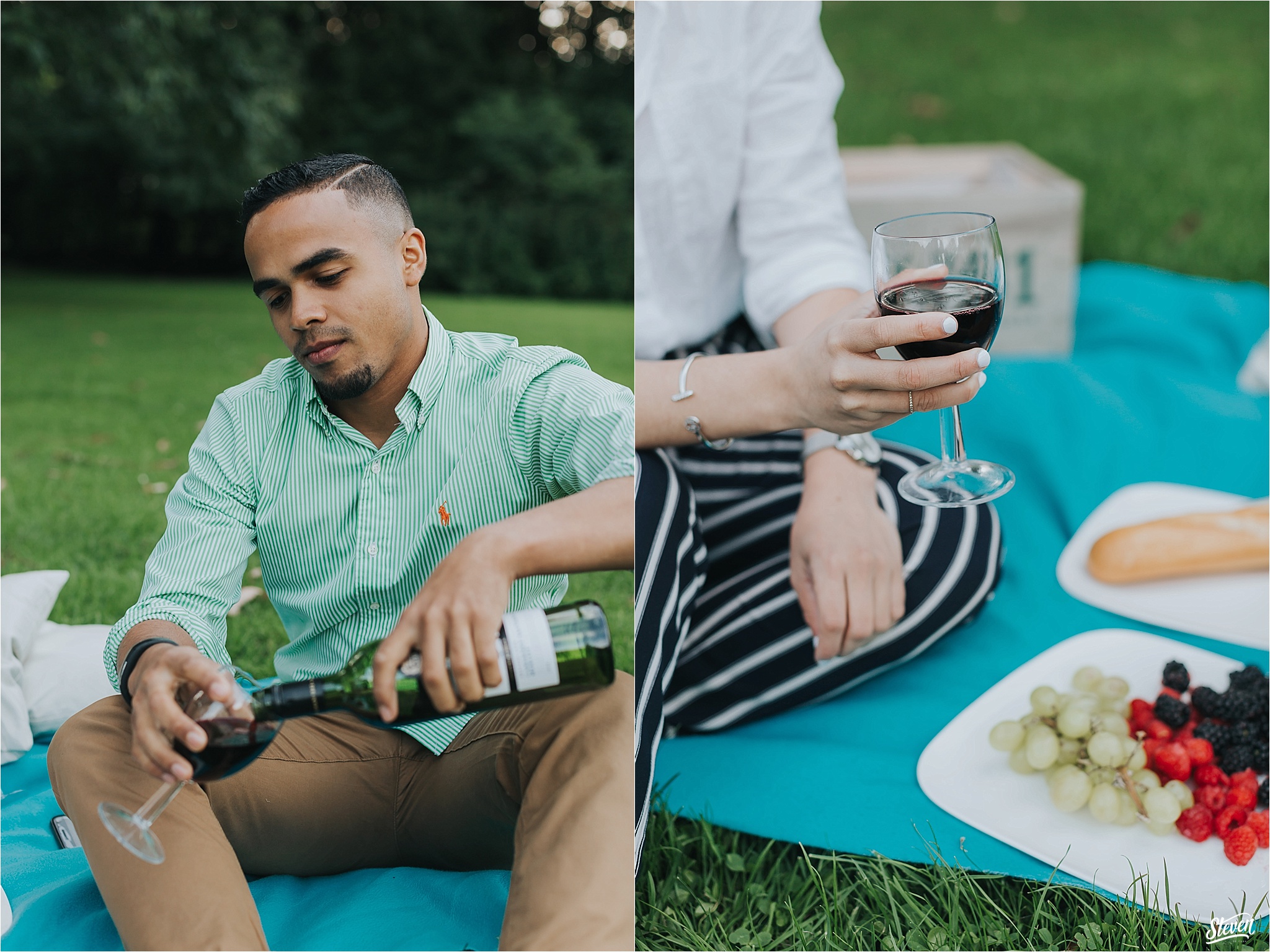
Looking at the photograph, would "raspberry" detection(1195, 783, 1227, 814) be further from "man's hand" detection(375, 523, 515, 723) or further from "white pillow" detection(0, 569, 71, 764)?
"white pillow" detection(0, 569, 71, 764)

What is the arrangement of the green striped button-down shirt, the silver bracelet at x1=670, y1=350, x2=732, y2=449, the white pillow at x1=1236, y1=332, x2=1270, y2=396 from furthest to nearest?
the white pillow at x1=1236, y1=332, x2=1270, y2=396 < the silver bracelet at x1=670, y1=350, x2=732, y2=449 < the green striped button-down shirt

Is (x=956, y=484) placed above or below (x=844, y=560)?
above

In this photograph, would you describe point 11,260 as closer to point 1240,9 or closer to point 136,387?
point 136,387

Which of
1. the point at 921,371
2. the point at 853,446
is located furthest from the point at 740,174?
the point at 921,371

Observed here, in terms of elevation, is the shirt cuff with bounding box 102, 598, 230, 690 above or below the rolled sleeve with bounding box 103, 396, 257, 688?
below

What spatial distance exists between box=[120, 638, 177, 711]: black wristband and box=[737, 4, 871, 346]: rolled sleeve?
1205 mm

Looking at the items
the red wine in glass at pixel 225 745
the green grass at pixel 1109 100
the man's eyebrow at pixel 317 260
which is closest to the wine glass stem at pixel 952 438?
the man's eyebrow at pixel 317 260

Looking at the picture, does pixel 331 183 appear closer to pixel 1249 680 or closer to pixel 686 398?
pixel 686 398

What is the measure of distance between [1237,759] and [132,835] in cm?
158

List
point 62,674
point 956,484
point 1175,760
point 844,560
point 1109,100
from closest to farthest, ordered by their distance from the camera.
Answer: point 62,674
point 956,484
point 1175,760
point 844,560
point 1109,100

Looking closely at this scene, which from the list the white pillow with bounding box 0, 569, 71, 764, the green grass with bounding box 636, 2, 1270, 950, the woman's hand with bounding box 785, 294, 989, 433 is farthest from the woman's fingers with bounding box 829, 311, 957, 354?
the white pillow with bounding box 0, 569, 71, 764

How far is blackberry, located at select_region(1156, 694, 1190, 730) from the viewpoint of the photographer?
1.68m

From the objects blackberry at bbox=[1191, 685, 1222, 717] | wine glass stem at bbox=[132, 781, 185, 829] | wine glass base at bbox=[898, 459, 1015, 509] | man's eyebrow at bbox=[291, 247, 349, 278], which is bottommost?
blackberry at bbox=[1191, 685, 1222, 717]

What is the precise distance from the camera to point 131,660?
1044mm
